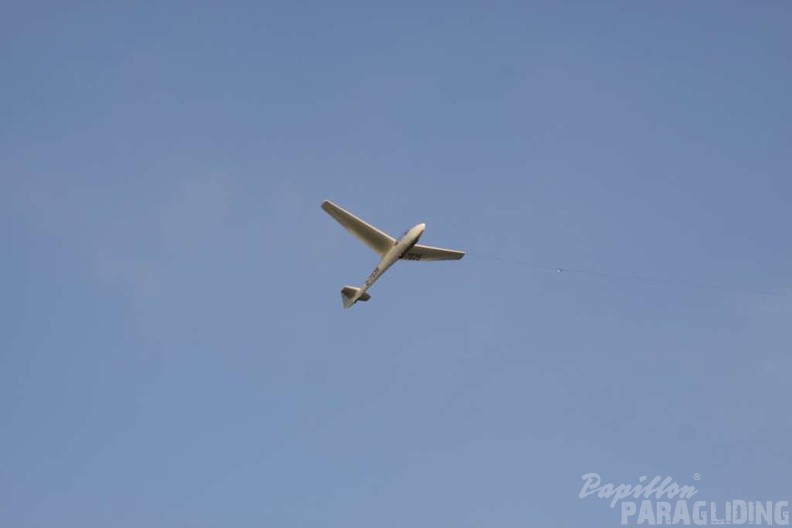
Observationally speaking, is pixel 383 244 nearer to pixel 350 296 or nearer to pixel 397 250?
pixel 397 250

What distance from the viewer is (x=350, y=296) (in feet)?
351

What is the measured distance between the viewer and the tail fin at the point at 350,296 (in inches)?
4193

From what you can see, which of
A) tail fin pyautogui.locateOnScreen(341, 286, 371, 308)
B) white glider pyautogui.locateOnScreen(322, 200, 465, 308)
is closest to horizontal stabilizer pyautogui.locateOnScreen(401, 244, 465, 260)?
white glider pyautogui.locateOnScreen(322, 200, 465, 308)

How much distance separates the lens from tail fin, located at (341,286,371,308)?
106500mm

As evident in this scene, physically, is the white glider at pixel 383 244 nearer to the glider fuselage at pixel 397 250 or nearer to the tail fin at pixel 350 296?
the glider fuselage at pixel 397 250

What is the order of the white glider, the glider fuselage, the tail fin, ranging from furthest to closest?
the tail fin
the white glider
the glider fuselage

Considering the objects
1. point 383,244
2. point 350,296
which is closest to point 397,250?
point 383,244

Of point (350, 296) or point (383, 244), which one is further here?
point (350, 296)

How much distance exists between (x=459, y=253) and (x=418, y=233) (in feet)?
27.6

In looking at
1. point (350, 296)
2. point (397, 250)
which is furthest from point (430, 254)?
point (350, 296)

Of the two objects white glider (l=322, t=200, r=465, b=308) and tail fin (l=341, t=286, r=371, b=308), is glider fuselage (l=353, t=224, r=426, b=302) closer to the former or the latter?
white glider (l=322, t=200, r=465, b=308)

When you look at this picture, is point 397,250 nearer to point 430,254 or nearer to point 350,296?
point 430,254

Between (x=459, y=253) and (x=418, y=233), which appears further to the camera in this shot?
(x=459, y=253)

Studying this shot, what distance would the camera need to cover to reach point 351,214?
9838cm
